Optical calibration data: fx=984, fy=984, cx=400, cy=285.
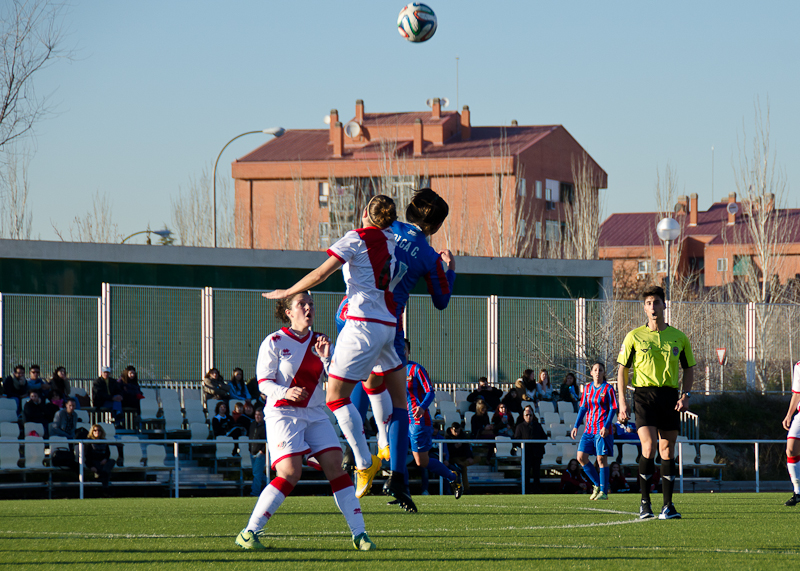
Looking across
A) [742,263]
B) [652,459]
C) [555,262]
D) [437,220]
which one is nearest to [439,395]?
[555,262]

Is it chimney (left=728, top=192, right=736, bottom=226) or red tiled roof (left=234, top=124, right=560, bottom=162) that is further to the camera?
chimney (left=728, top=192, right=736, bottom=226)

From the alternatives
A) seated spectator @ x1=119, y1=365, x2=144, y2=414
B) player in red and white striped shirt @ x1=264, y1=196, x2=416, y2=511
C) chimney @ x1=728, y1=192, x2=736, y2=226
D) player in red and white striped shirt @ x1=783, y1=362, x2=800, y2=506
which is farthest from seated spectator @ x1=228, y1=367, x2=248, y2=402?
chimney @ x1=728, y1=192, x2=736, y2=226

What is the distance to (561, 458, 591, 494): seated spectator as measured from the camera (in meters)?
17.3

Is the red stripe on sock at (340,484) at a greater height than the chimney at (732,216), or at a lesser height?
lesser

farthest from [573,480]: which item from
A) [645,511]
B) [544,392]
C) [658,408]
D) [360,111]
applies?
[360,111]

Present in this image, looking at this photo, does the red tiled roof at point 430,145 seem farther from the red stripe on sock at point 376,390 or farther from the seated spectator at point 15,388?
the red stripe on sock at point 376,390

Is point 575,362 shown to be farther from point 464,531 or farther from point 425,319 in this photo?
point 464,531

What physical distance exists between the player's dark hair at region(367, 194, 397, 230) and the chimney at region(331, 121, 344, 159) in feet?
176

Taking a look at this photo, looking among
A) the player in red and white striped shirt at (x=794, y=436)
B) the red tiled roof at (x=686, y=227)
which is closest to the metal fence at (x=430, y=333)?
the player in red and white striped shirt at (x=794, y=436)

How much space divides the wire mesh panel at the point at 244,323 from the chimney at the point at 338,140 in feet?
121

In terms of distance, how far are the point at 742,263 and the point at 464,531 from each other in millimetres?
64340

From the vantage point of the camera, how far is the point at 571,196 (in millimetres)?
63781

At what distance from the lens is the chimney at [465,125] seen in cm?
6112

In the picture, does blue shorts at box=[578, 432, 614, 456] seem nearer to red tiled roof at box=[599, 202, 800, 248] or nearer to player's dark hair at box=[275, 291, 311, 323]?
player's dark hair at box=[275, 291, 311, 323]
